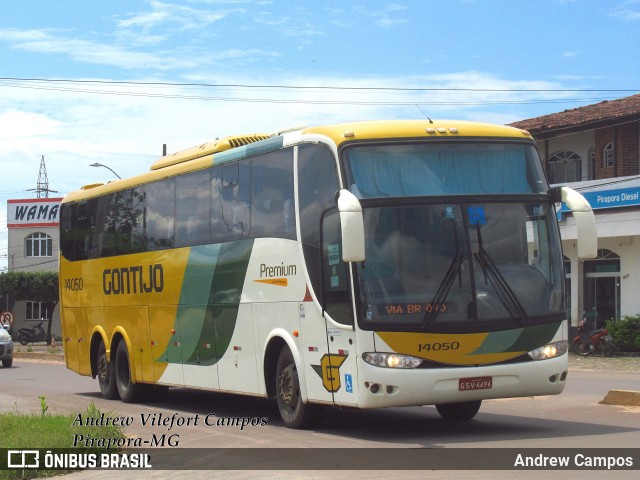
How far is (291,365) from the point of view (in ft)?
44.7

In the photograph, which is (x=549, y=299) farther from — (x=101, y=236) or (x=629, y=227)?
(x=629, y=227)

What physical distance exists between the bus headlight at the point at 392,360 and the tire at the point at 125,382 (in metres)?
8.39

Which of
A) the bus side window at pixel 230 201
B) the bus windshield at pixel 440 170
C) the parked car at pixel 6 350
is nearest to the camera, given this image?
the bus windshield at pixel 440 170

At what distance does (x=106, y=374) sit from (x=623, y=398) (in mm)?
9348

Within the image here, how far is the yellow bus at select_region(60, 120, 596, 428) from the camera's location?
39.1ft

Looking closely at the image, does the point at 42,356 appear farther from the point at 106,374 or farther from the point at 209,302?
the point at 209,302

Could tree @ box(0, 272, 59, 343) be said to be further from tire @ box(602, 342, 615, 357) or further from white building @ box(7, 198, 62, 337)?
tire @ box(602, 342, 615, 357)

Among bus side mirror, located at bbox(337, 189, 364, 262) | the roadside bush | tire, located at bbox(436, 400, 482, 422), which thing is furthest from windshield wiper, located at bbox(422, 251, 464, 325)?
the roadside bush

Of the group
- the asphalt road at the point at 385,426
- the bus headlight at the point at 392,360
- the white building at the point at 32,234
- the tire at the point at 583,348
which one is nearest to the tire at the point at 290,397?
the asphalt road at the point at 385,426

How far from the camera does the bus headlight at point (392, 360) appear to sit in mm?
11836

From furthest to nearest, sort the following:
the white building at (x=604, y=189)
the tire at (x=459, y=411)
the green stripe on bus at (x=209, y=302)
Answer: the white building at (x=604, y=189), the green stripe on bus at (x=209, y=302), the tire at (x=459, y=411)

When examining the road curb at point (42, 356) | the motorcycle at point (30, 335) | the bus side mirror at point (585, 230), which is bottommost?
the motorcycle at point (30, 335)

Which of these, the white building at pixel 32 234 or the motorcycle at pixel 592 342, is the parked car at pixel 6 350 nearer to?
the motorcycle at pixel 592 342

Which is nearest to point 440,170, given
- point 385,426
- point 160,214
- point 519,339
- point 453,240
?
point 453,240
